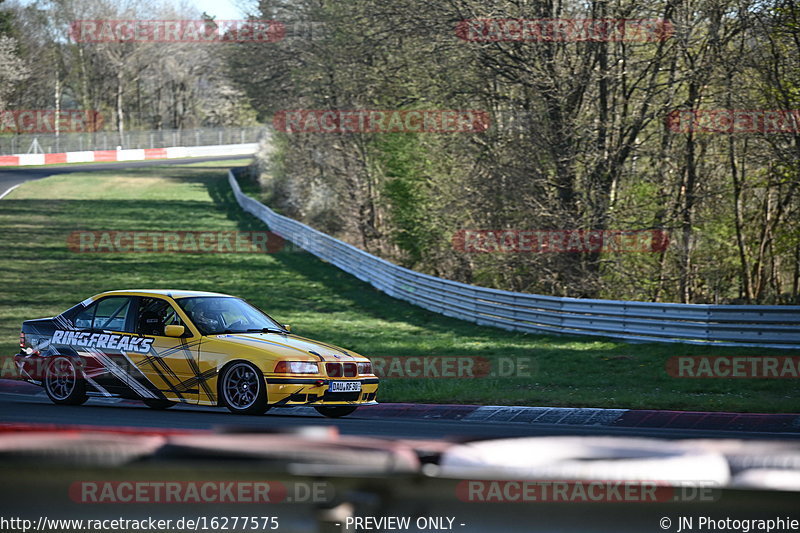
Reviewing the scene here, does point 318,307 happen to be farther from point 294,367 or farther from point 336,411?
point 294,367

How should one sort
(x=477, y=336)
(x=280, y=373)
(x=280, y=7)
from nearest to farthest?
(x=280, y=373), (x=477, y=336), (x=280, y=7)

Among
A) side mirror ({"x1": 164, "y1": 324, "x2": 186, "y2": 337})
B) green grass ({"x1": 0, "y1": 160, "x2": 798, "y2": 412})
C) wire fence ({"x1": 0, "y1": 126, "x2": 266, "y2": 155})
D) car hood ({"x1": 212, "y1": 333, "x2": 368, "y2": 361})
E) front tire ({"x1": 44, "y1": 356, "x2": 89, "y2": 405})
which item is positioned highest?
wire fence ({"x1": 0, "y1": 126, "x2": 266, "y2": 155})

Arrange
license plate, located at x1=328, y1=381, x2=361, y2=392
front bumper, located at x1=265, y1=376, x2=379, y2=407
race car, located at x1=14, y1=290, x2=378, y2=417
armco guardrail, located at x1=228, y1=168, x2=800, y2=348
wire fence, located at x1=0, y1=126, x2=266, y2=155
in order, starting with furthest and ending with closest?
wire fence, located at x1=0, y1=126, x2=266, y2=155 → armco guardrail, located at x1=228, y1=168, x2=800, y2=348 → license plate, located at x1=328, y1=381, x2=361, y2=392 → race car, located at x1=14, y1=290, x2=378, y2=417 → front bumper, located at x1=265, y1=376, x2=379, y2=407

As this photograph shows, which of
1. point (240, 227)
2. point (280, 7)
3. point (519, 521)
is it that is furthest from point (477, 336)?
point (280, 7)

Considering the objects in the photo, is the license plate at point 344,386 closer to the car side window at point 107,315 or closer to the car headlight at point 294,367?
the car headlight at point 294,367

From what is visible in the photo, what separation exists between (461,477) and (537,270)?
21.3 meters

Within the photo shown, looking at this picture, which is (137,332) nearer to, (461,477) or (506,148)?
(461,477)

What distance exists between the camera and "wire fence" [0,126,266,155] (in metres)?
67.9

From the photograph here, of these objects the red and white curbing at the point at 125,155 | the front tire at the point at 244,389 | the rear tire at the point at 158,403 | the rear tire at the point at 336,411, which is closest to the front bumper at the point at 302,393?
the front tire at the point at 244,389

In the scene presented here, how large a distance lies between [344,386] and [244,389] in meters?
1.16

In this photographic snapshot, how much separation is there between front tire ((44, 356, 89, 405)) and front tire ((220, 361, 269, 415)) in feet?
6.85

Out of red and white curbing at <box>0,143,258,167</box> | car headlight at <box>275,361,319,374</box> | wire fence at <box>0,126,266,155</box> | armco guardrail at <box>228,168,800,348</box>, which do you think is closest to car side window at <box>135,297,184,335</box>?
car headlight at <box>275,361,319,374</box>

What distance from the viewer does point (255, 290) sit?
27422 millimetres

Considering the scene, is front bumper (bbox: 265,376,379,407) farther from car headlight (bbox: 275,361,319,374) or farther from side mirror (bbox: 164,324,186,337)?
side mirror (bbox: 164,324,186,337)
